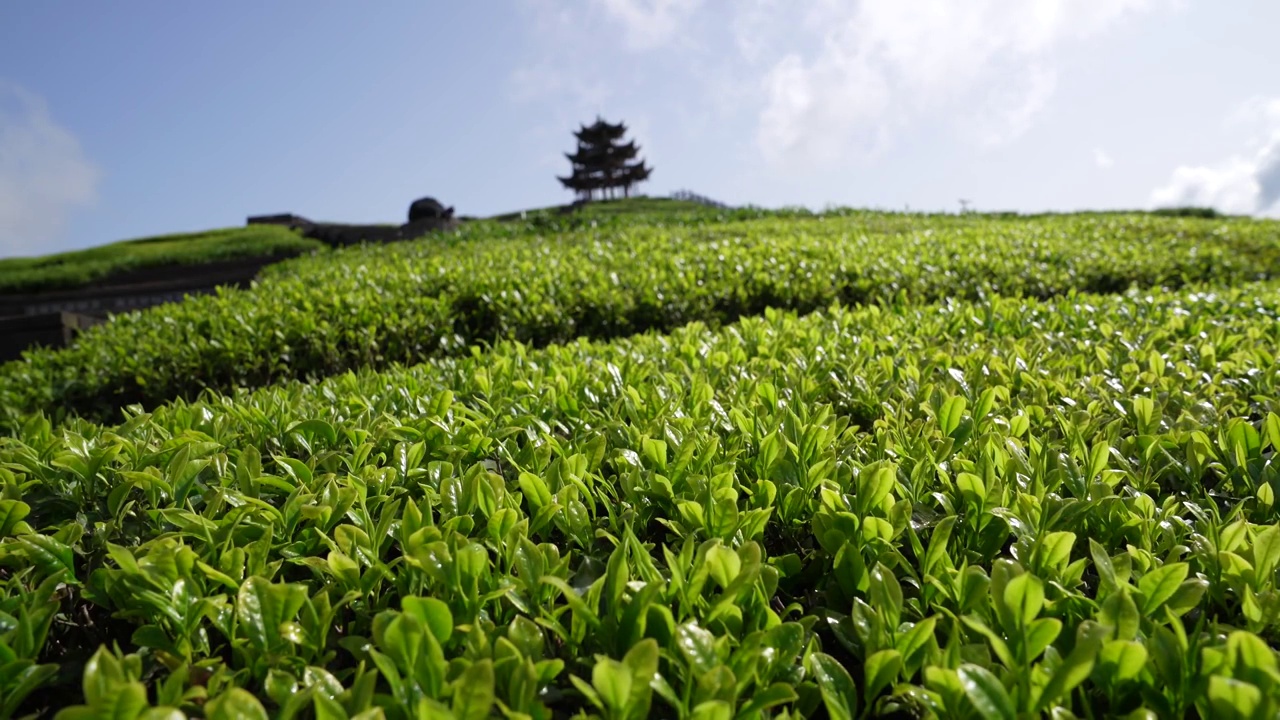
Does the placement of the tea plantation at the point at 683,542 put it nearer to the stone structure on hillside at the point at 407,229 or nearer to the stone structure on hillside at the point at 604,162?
the stone structure on hillside at the point at 407,229

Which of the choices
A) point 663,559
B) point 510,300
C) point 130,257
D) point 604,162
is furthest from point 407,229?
point 604,162

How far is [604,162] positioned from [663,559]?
53.9 meters

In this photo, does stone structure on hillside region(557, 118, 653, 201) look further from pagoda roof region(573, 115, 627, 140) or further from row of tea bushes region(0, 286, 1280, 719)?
row of tea bushes region(0, 286, 1280, 719)

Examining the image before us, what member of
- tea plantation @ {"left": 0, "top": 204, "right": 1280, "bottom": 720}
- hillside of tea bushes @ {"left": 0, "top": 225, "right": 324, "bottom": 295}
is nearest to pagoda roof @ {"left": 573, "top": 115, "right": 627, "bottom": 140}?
hillside of tea bushes @ {"left": 0, "top": 225, "right": 324, "bottom": 295}

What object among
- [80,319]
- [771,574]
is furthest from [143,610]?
[80,319]

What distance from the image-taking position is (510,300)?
563cm

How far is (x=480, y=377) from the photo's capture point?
2.79 m

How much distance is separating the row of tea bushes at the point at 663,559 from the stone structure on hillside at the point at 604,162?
5276cm

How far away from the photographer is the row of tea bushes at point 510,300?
501 centimetres

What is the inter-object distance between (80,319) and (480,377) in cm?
870

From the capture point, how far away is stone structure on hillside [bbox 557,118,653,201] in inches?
2096

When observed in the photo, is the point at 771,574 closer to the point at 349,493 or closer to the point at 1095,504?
the point at 1095,504

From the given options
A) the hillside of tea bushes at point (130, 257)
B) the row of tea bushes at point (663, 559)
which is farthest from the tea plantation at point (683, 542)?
the hillside of tea bushes at point (130, 257)

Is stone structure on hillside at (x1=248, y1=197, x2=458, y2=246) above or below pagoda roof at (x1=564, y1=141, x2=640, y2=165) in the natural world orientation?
below
